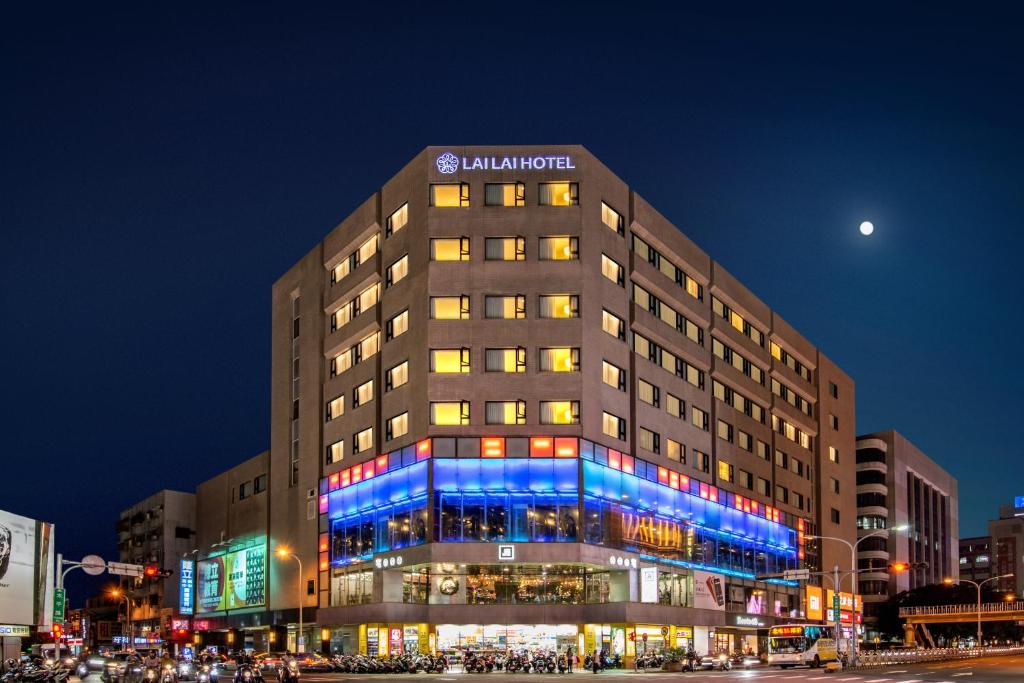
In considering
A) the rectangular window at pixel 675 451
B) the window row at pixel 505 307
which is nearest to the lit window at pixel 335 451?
the window row at pixel 505 307

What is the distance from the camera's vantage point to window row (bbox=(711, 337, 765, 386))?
117m

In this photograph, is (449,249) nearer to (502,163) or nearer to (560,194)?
(502,163)

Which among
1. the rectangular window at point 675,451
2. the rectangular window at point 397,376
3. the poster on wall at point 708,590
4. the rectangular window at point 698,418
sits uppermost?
the rectangular window at point 397,376

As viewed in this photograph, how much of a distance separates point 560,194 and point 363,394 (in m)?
24.6

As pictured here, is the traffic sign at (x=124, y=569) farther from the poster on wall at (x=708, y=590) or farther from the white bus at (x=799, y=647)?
the poster on wall at (x=708, y=590)

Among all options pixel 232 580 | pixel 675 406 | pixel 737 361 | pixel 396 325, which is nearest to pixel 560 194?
pixel 396 325

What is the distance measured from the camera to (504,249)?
93250 millimetres

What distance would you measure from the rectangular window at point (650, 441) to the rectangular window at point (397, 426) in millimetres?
20233

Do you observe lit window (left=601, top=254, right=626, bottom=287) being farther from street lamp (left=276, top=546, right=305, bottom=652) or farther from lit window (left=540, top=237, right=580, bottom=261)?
street lamp (left=276, top=546, right=305, bottom=652)

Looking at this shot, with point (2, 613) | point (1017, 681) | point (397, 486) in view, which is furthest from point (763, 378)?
point (2, 613)

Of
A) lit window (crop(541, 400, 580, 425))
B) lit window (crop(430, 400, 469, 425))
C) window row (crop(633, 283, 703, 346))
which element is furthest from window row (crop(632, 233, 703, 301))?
lit window (crop(430, 400, 469, 425))

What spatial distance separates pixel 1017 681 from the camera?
59.2 meters

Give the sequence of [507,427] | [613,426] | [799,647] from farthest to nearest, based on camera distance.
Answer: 1. [613,426]
2. [507,427]
3. [799,647]

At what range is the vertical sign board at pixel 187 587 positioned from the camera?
137125 millimetres
